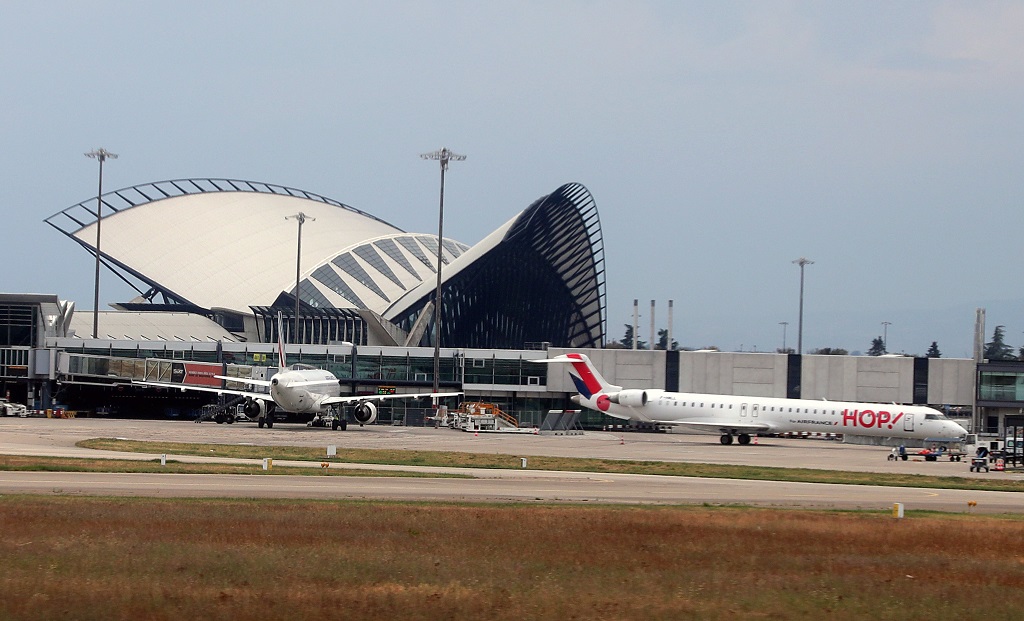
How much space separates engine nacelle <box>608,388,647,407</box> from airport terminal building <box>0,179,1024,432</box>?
16414 mm

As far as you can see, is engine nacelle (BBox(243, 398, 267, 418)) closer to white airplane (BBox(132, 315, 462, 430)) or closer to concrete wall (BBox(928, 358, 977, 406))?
white airplane (BBox(132, 315, 462, 430))

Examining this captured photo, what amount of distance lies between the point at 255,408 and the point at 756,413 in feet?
98.8

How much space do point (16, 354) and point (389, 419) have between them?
2771 centimetres

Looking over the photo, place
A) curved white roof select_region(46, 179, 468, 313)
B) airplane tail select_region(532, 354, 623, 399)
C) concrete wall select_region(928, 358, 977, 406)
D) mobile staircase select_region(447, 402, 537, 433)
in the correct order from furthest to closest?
curved white roof select_region(46, 179, 468, 313), concrete wall select_region(928, 358, 977, 406), mobile staircase select_region(447, 402, 537, 433), airplane tail select_region(532, 354, 623, 399)

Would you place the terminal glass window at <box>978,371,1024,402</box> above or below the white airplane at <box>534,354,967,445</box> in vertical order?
above

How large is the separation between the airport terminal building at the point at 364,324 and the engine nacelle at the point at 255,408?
1272 cm

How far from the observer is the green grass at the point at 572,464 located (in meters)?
40.3

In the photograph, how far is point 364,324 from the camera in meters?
118

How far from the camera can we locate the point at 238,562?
1656 centimetres

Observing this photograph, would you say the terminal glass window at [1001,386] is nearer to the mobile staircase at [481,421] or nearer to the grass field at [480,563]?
the mobile staircase at [481,421]

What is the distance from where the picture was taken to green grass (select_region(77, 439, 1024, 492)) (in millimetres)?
40344

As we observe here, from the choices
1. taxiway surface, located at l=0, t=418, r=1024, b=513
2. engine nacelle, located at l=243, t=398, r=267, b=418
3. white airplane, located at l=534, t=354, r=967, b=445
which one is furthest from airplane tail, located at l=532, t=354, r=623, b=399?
engine nacelle, located at l=243, t=398, r=267, b=418

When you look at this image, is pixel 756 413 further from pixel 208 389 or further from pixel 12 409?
pixel 12 409

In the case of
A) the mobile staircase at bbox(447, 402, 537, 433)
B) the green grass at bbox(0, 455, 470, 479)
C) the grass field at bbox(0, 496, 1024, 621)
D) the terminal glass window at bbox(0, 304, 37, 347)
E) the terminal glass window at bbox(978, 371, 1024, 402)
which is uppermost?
the terminal glass window at bbox(0, 304, 37, 347)
